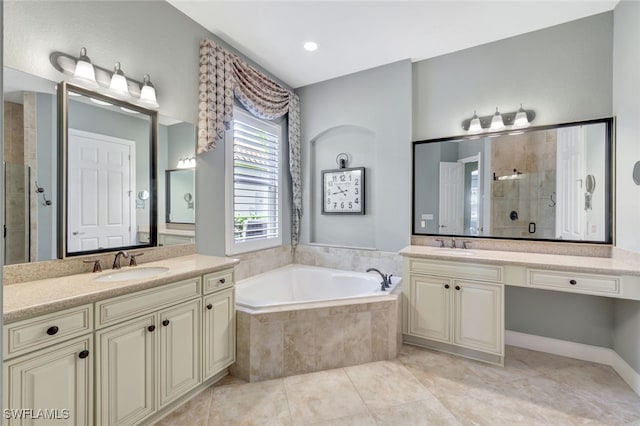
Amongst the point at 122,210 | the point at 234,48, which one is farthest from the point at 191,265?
the point at 234,48

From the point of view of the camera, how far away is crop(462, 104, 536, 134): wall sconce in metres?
2.85

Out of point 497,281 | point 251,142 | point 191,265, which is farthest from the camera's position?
point 251,142

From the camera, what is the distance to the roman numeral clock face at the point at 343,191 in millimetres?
3654

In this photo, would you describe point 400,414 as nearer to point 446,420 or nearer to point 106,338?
point 446,420

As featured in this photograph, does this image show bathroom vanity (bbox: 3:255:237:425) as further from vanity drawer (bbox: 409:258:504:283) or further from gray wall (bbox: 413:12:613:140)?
gray wall (bbox: 413:12:613:140)

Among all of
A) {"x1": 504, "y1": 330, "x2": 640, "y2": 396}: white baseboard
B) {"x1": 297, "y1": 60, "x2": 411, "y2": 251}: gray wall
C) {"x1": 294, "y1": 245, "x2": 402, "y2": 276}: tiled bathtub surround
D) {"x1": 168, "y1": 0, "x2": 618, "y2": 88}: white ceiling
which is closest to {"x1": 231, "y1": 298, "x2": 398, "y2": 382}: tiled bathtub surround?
{"x1": 294, "y1": 245, "x2": 402, "y2": 276}: tiled bathtub surround

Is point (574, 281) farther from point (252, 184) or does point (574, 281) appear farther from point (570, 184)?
point (252, 184)

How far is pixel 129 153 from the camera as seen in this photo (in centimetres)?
225

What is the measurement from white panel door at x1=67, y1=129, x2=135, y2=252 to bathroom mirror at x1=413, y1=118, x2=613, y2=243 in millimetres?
2670

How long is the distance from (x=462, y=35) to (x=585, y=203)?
184 centimetres

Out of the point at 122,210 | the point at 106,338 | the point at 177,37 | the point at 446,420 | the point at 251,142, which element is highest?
the point at 177,37

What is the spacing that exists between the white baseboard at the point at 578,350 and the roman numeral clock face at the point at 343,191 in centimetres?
197

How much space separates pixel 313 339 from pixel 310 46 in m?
2.67

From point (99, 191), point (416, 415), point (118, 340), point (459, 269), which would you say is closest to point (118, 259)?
point (99, 191)
